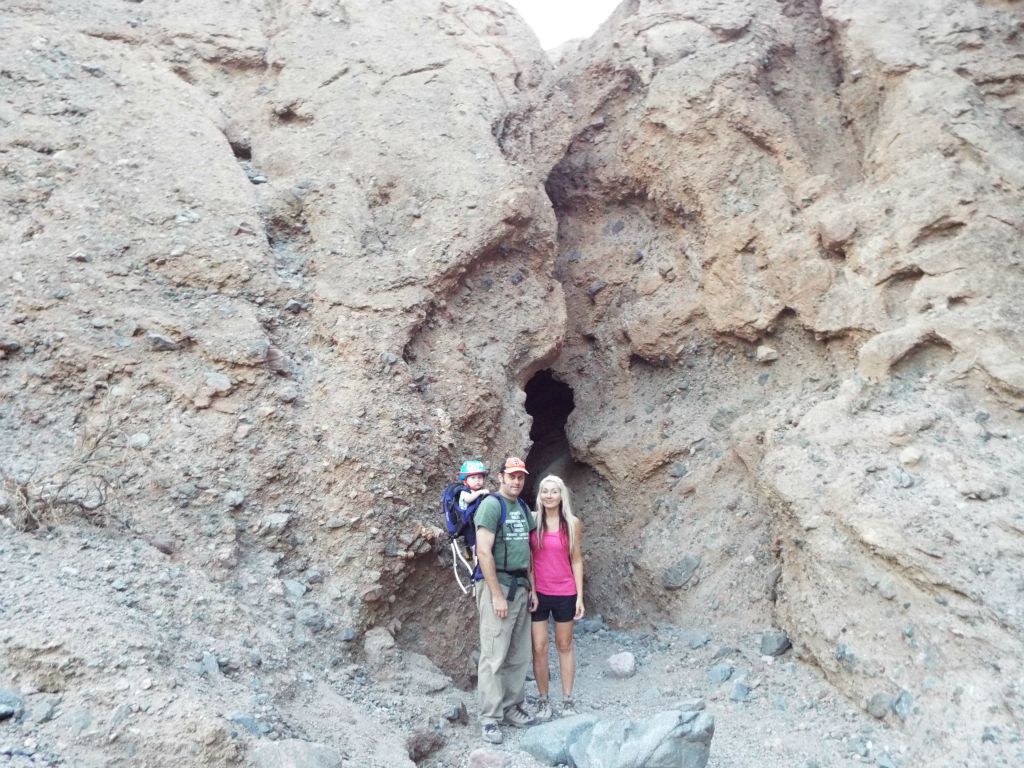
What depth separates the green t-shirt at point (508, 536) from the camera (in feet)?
13.8

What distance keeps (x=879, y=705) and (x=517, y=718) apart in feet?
6.27

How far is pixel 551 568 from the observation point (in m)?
4.59

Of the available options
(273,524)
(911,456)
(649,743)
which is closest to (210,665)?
(273,524)

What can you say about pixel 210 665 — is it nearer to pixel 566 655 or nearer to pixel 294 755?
pixel 294 755

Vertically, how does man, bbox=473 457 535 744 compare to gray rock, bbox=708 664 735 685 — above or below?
above

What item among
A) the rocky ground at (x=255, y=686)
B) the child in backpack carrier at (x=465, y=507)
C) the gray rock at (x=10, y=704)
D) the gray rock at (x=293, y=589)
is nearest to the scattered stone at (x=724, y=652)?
the rocky ground at (x=255, y=686)

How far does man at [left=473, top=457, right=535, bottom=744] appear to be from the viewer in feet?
13.8

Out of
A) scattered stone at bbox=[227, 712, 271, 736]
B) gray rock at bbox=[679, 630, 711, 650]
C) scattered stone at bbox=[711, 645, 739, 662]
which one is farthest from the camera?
gray rock at bbox=[679, 630, 711, 650]

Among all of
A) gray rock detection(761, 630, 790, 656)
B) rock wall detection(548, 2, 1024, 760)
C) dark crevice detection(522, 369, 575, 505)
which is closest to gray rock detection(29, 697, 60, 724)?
rock wall detection(548, 2, 1024, 760)

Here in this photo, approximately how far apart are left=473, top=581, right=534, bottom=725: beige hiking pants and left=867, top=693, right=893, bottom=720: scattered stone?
6.04 feet

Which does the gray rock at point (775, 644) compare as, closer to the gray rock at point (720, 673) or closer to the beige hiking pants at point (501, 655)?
the gray rock at point (720, 673)

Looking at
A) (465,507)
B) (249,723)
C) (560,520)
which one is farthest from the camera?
(560,520)

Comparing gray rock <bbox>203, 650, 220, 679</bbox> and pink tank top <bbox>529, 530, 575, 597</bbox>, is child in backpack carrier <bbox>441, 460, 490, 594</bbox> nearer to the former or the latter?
pink tank top <bbox>529, 530, 575, 597</bbox>

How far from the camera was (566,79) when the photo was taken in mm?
8125
